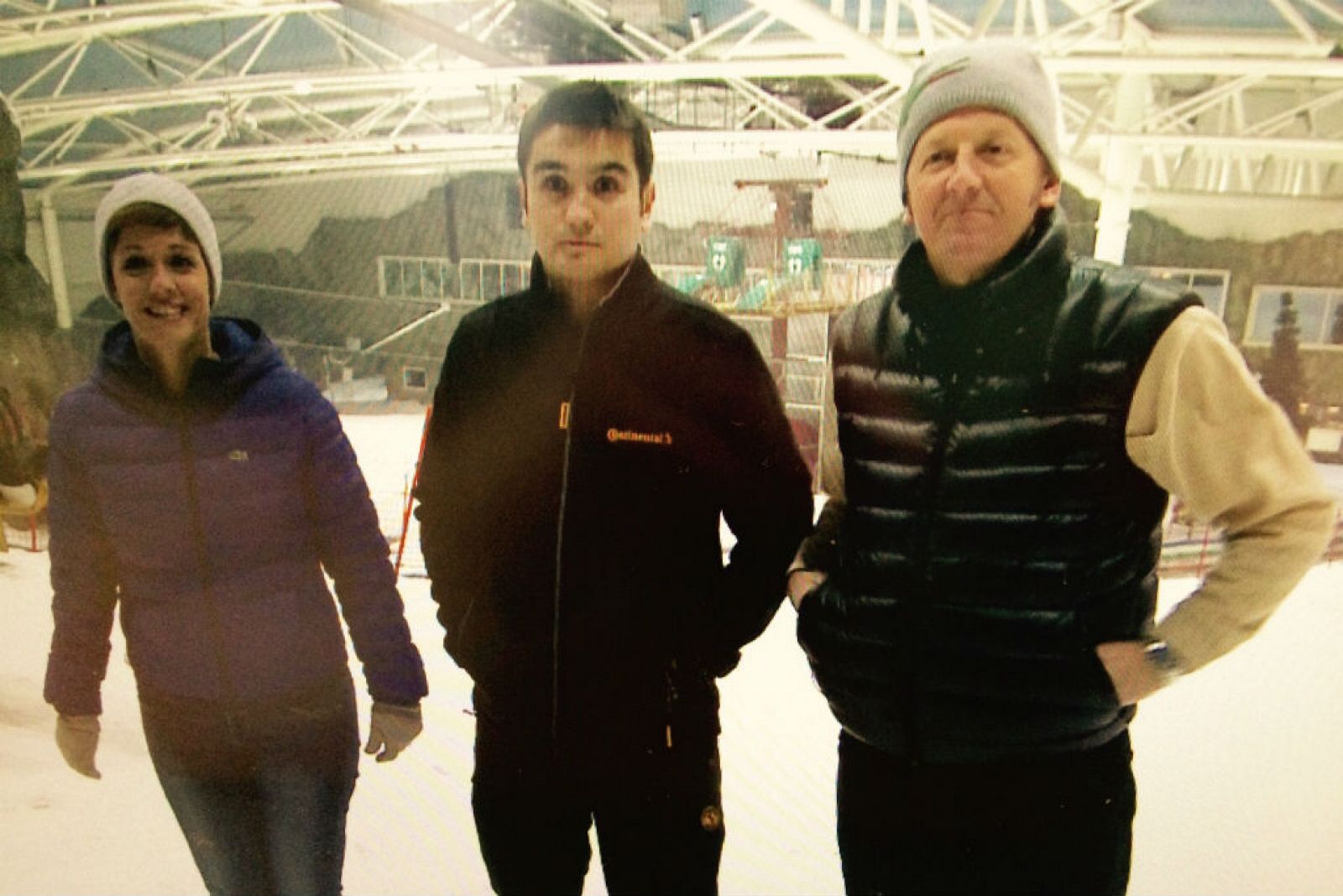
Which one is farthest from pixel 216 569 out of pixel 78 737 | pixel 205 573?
pixel 78 737

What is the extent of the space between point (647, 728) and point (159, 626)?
3.14ft

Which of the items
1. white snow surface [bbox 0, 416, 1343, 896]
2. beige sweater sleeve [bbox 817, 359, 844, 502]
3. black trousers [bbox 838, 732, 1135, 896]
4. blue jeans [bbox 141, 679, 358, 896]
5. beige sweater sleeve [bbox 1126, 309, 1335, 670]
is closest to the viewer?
beige sweater sleeve [bbox 1126, 309, 1335, 670]

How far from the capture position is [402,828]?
6.92 ft

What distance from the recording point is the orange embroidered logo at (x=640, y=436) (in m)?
1.25

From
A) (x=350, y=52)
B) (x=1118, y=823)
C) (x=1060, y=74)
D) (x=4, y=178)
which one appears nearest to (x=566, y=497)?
(x=1118, y=823)

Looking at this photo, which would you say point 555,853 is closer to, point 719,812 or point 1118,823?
point 719,812

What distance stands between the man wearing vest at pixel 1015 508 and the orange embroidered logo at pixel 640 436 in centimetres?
30

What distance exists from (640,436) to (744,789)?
153 cm

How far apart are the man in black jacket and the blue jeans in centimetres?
35

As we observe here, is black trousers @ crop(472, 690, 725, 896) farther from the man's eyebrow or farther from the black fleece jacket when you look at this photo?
the man's eyebrow

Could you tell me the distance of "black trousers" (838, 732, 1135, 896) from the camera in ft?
3.59

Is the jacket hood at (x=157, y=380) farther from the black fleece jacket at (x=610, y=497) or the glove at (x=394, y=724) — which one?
the glove at (x=394, y=724)

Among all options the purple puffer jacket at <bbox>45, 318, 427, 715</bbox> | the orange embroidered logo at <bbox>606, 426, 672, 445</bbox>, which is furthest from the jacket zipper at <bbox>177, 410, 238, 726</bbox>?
the orange embroidered logo at <bbox>606, 426, 672, 445</bbox>

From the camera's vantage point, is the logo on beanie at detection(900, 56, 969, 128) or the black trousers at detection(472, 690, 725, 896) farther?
the black trousers at detection(472, 690, 725, 896)
